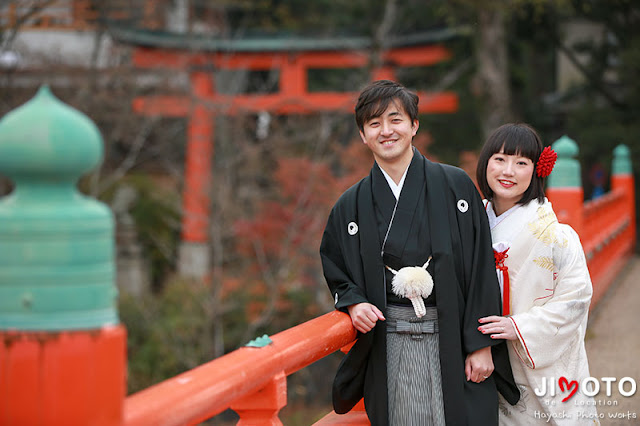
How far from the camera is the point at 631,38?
13.1m

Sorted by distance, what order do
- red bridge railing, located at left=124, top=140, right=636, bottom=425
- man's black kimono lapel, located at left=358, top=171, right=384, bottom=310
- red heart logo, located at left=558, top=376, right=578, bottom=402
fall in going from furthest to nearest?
1. red heart logo, located at left=558, top=376, right=578, bottom=402
2. man's black kimono lapel, located at left=358, top=171, right=384, bottom=310
3. red bridge railing, located at left=124, top=140, right=636, bottom=425

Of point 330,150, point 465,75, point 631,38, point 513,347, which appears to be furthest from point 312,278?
point 513,347

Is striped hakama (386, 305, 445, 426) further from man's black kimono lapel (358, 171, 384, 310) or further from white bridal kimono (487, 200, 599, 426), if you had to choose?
white bridal kimono (487, 200, 599, 426)

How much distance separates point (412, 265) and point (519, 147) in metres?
0.67

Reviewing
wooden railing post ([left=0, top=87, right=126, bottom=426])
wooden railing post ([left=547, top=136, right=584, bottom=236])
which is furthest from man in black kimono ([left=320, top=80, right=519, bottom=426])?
wooden railing post ([left=547, top=136, right=584, bottom=236])

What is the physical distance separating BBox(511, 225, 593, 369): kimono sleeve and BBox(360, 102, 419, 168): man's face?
660mm

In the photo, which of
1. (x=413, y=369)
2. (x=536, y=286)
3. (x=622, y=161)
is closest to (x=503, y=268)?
(x=536, y=286)

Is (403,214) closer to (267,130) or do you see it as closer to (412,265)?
(412,265)

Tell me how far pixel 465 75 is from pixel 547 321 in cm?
1263

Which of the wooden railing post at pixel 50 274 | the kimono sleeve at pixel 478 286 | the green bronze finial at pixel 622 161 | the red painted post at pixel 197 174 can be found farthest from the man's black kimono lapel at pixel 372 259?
the red painted post at pixel 197 174

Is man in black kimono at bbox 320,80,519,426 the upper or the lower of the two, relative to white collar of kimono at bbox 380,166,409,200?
lower

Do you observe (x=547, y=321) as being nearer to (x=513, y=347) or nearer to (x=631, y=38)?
(x=513, y=347)

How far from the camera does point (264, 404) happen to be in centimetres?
193

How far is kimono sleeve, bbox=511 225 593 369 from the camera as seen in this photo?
7.95ft
